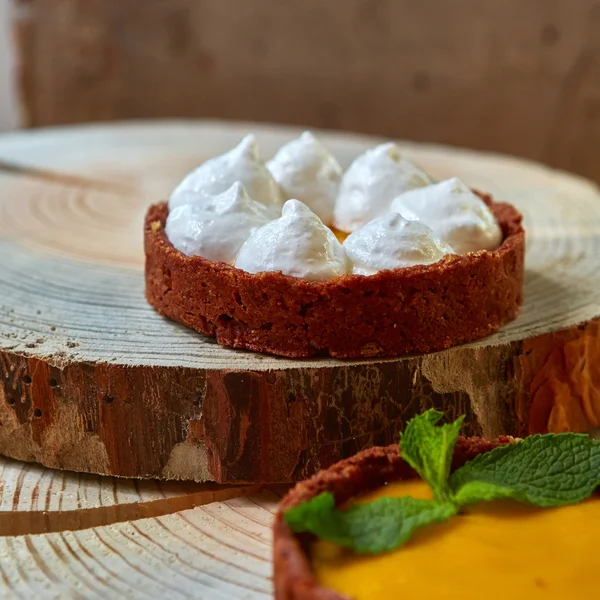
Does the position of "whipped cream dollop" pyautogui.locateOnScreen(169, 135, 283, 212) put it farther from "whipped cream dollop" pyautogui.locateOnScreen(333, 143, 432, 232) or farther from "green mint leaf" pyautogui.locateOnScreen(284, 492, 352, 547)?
"green mint leaf" pyautogui.locateOnScreen(284, 492, 352, 547)

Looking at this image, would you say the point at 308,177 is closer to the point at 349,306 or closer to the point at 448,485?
the point at 349,306

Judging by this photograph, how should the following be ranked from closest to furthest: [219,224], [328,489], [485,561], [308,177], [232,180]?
[485,561]
[328,489]
[219,224]
[232,180]
[308,177]

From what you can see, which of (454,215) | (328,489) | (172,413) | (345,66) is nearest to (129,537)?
(172,413)

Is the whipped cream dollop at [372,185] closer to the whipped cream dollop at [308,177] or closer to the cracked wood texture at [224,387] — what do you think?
the whipped cream dollop at [308,177]

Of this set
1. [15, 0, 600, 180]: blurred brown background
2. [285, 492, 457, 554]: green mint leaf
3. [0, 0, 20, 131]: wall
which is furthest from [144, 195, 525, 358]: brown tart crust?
[0, 0, 20, 131]: wall

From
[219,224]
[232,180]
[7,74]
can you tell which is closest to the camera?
[219,224]

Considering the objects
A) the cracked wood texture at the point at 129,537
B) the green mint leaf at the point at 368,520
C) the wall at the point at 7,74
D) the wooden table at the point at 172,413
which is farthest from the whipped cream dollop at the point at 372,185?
the wall at the point at 7,74

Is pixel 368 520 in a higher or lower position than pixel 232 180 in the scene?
lower
